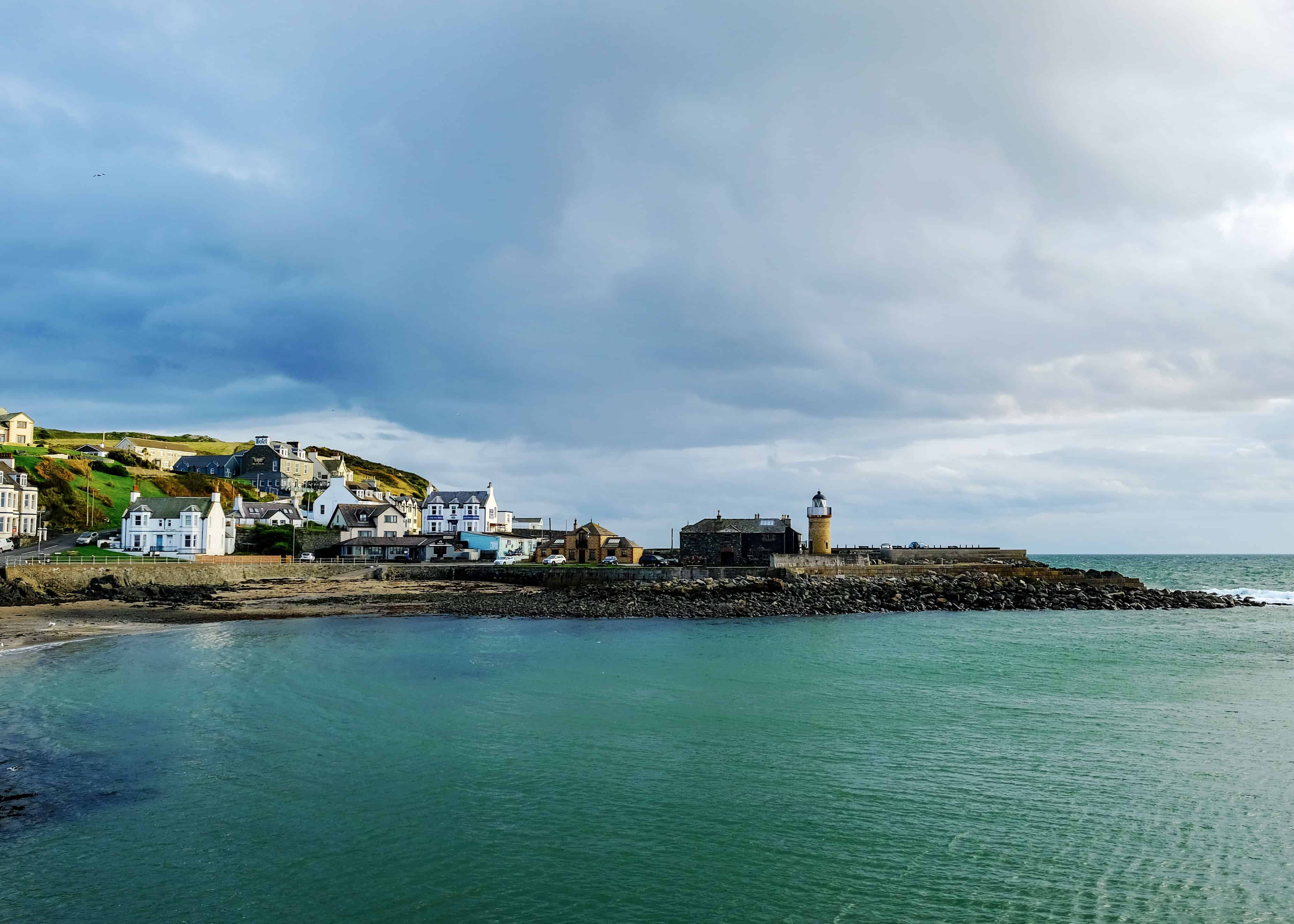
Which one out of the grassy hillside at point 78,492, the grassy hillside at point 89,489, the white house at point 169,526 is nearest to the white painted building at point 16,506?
the grassy hillside at point 89,489

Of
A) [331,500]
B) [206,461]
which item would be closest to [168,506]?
[331,500]

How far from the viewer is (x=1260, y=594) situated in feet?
251

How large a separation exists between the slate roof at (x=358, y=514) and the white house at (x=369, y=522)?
0.04m

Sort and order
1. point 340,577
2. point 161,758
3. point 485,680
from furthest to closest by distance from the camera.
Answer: point 340,577 → point 485,680 → point 161,758

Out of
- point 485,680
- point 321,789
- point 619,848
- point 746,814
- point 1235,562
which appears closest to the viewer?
point 619,848

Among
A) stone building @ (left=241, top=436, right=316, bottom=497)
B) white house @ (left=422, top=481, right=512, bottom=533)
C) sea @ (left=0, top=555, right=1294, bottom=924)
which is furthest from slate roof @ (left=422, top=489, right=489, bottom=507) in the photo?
sea @ (left=0, top=555, right=1294, bottom=924)

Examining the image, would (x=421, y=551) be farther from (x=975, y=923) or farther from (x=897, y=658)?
(x=975, y=923)

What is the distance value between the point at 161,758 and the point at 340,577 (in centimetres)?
5310

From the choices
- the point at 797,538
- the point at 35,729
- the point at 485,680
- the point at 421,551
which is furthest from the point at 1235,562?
the point at 35,729

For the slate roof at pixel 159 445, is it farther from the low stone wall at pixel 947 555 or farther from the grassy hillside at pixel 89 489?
the low stone wall at pixel 947 555

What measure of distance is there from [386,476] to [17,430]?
190 ft

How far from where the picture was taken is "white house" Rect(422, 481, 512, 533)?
92.9 meters

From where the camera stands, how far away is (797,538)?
3088 inches

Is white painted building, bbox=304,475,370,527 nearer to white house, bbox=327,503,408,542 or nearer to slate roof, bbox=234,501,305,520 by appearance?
white house, bbox=327,503,408,542
